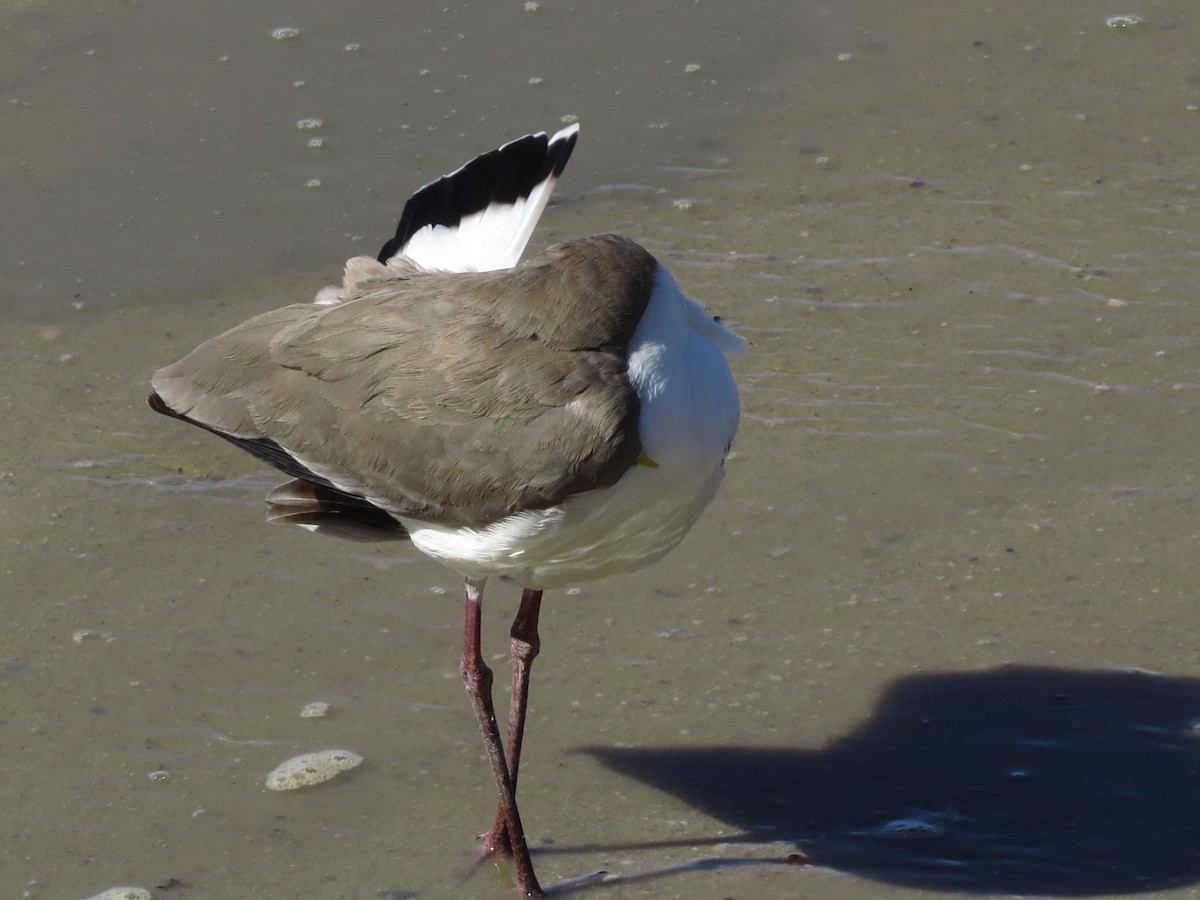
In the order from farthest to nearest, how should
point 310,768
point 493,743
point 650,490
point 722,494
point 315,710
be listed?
point 722,494 → point 315,710 → point 310,768 → point 493,743 → point 650,490

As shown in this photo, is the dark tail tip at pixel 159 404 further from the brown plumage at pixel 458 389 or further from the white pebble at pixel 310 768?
the white pebble at pixel 310 768

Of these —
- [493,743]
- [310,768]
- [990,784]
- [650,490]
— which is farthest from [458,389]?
[990,784]

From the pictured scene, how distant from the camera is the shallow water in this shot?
15.0 feet

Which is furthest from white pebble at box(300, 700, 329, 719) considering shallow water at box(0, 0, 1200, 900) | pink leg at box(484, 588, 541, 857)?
pink leg at box(484, 588, 541, 857)

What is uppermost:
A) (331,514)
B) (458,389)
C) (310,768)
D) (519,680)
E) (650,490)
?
(458,389)

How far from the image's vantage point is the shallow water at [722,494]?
4586 mm

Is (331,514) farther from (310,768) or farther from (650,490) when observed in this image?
(650,490)

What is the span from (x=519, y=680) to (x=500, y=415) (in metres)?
0.92

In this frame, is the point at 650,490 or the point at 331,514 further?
the point at 331,514

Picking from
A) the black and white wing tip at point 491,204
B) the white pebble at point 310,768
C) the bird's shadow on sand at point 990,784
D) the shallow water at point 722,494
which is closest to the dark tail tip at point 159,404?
the black and white wing tip at point 491,204

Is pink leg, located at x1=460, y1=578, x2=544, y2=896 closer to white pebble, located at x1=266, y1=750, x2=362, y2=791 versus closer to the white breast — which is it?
the white breast

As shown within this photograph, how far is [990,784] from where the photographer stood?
4664mm

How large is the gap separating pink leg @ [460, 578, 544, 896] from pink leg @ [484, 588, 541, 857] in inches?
2.7

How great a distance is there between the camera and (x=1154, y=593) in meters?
5.23
